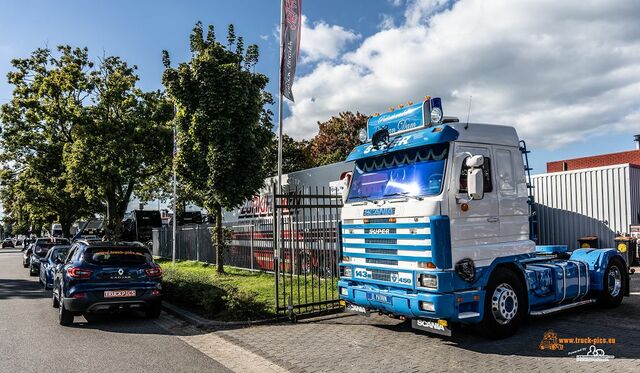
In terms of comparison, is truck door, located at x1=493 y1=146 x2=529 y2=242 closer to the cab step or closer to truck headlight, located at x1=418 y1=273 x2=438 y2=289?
the cab step

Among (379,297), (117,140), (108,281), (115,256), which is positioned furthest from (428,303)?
(117,140)

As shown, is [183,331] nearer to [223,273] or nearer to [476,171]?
[476,171]

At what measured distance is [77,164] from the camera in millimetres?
23672

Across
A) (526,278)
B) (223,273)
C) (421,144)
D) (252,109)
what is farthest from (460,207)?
(223,273)

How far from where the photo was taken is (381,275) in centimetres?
718

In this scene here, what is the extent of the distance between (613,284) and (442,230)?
193 inches

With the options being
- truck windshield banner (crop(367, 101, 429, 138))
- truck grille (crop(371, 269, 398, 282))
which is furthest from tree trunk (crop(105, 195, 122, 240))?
truck grille (crop(371, 269, 398, 282))

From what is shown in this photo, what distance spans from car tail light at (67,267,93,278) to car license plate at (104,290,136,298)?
0.49 metres

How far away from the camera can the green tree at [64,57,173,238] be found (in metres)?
24.0

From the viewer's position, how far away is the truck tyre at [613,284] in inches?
350

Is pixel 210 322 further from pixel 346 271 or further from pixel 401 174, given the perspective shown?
pixel 401 174

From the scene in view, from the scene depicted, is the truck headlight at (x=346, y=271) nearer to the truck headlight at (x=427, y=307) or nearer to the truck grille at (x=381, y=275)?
the truck grille at (x=381, y=275)

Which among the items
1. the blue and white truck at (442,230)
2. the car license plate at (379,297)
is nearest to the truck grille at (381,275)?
the blue and white truck at (442,230)

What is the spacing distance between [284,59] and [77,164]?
50.4ft
